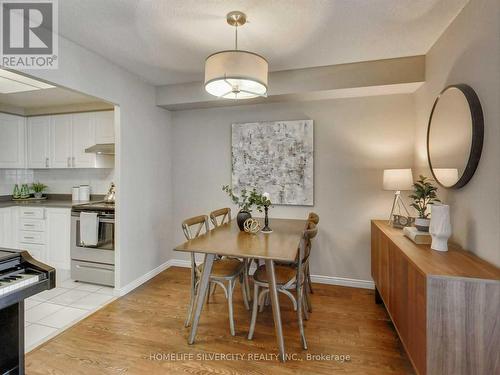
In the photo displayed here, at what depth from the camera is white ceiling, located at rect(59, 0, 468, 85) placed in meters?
1.79

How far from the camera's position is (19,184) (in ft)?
13.5

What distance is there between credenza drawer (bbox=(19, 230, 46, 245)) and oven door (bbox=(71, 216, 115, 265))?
0.65 meters

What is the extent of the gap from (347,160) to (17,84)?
12.5ft

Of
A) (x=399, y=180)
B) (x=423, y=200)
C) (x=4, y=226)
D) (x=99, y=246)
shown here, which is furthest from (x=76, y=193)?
(x=423, y=200)

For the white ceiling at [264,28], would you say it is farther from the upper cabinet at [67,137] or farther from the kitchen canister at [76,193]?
A: the kitchen canister at [76,193]

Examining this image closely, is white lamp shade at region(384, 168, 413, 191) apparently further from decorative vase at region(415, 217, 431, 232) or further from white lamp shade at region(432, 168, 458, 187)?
decorative vase at region(415, 217, 431, 232)

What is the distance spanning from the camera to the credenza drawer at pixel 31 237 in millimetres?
3451

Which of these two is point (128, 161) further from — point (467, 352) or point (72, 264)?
point (467, 352)

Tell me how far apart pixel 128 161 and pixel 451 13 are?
10.3 feet

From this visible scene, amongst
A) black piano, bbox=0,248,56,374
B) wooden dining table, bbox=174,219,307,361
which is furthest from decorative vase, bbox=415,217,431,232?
black piano, bbox=0,248,56,374

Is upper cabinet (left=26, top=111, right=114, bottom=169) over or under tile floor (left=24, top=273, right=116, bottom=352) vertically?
over

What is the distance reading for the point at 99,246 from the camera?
3.06 metres

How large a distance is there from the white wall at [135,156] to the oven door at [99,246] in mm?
225

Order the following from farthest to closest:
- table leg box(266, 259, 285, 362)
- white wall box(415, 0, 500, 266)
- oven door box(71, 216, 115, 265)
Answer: oven door box(71, 216, 115, 265)
table leg box(266, 259, 285, 362)
white wall box(415, 0, 500, 266)
